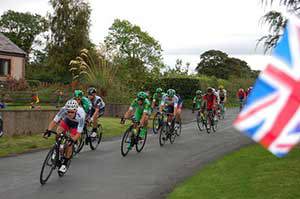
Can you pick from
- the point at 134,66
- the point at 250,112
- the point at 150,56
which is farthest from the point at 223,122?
the point at 150,56

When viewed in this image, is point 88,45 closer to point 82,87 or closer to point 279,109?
point 82,87

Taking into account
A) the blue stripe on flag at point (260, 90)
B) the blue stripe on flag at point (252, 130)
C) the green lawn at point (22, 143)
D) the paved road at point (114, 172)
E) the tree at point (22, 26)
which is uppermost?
the tree at point (22, 26)

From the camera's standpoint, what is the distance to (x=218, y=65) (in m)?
97.5

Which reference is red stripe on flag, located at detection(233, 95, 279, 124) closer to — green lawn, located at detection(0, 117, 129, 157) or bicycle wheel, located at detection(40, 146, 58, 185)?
bicycle wheel, located at detection(40, 146, 58, 185)

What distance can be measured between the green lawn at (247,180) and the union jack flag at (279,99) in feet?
18.5

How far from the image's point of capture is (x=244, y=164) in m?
12.1

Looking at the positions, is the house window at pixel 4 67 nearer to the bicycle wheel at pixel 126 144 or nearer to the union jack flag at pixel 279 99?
the bicycle wheel at pixel 126 144

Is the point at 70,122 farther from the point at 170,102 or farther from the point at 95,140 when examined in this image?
the point at 170,102

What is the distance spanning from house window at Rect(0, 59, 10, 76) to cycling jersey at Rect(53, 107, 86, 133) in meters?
40.1

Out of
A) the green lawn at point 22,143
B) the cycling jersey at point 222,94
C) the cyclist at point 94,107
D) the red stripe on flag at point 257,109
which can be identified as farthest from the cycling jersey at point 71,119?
the cycling jersey at point 222,94

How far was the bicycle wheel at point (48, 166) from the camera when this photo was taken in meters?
9.97

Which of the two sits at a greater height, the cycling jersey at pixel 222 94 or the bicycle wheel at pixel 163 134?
the cycling jersey at pixel 222 94

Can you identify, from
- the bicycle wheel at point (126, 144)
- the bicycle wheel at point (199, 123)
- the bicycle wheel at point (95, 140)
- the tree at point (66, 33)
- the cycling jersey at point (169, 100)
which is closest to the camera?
the bicycle wheel at point (126, 144)

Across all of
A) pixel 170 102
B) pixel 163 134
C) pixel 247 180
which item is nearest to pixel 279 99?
pixel 247 180
